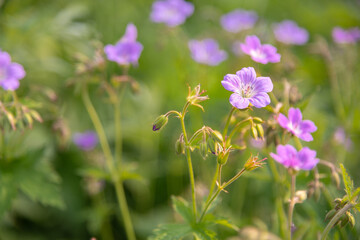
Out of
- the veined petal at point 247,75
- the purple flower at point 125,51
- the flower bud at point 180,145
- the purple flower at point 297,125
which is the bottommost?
the purple flower at point 297,125

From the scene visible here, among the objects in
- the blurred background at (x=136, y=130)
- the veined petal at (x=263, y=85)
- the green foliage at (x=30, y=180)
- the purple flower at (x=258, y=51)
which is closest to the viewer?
the veined petal at (x=263, y=85)

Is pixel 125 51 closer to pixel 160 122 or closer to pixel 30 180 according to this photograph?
pixel 160 122

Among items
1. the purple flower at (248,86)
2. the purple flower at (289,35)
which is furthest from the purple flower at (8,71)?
the purple flower at (289,35)

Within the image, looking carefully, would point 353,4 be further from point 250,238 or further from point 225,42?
point 250,238

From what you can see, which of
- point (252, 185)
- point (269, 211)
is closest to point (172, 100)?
point (252, 185)

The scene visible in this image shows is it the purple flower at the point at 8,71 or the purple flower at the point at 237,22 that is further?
the purple flower at the point at 237,22

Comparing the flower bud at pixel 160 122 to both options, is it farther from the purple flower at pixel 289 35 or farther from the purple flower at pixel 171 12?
the purple flower at pixel 289 35
